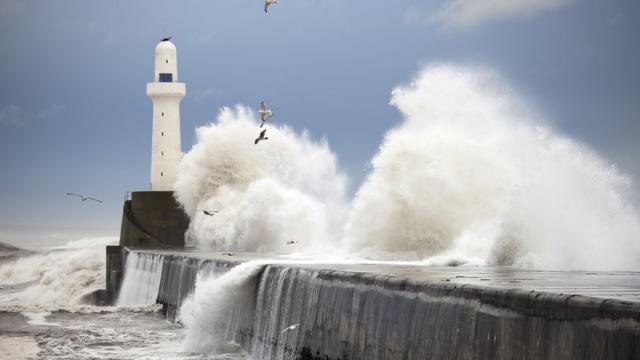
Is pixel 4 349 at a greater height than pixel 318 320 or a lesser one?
lesser

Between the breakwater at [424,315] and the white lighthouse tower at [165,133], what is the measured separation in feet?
66.6

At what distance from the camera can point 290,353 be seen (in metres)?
10.3

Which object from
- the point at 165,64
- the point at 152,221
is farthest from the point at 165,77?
the point at 152,221

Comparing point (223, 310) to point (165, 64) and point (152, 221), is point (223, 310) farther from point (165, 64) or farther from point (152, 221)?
point (165, 64)

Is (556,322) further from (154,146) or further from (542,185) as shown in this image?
(154,146)

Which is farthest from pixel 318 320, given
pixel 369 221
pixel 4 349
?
pixel 369 221

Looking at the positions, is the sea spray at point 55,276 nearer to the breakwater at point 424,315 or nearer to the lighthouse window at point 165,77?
the lighthouse window at point 165,77

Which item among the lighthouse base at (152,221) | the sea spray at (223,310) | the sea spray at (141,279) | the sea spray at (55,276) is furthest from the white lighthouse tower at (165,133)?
the sea spray at (223,310)

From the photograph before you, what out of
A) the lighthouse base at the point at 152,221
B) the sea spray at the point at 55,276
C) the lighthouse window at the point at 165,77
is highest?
the lighthouse window at the point at 165,77

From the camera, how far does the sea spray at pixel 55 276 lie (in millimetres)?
26802

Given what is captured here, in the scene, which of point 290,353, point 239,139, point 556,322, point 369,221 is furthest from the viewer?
point 239,139

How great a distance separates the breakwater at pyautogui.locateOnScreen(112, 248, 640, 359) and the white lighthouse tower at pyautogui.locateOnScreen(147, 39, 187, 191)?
20.3m

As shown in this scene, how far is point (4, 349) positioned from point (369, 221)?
32.7 feet

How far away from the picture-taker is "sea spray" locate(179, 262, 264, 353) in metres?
12.5
